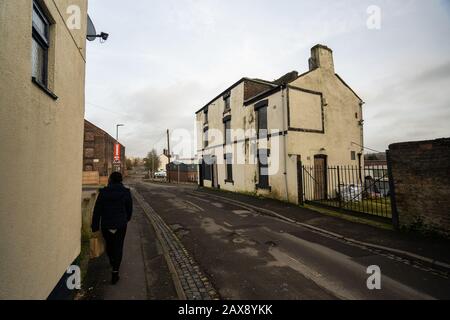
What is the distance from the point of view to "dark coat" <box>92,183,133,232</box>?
186 inches

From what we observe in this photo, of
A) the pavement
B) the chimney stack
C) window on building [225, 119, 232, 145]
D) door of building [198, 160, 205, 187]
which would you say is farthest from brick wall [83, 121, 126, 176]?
the chimney stack

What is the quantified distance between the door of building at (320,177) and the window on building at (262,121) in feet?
12.4

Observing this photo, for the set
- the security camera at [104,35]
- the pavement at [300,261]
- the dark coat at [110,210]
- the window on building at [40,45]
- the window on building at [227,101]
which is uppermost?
the window on building at [227,101]

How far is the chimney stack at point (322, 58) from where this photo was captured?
51.6ft

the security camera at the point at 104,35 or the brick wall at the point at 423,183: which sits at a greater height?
the security camera at the point at 104,35

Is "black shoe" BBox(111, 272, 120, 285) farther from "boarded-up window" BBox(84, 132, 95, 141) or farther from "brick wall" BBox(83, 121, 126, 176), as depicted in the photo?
"boarded-up window" BBox(84, 132, 95, 141)

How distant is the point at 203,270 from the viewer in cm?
528

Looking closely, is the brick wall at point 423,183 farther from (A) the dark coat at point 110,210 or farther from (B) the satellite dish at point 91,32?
(B) the satellite dish at point 91,32

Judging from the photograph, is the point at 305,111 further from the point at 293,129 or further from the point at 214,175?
the point at 214,175

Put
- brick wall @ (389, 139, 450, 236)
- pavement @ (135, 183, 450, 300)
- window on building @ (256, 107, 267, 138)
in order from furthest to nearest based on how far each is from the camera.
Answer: window on building @ (256, 107, 267, 138) → brick wall @ (389, 139, 450, 236) → pavement @ (135, 183, 450, 300)

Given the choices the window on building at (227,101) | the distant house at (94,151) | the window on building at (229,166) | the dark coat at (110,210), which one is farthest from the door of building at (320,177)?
the distant house at (94,151)

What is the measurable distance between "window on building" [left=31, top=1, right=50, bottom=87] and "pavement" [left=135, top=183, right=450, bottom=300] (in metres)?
4.60

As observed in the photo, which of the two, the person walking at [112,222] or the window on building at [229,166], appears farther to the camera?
the window on building at [229,166]
